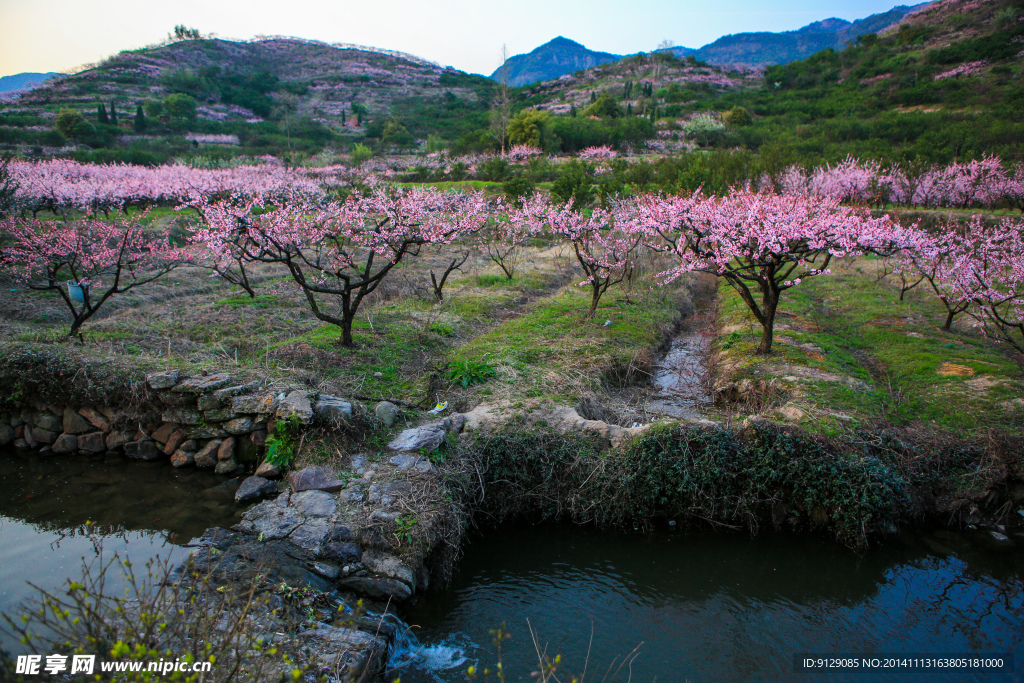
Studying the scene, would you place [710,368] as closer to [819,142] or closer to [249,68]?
[819,142]

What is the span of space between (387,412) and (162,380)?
320 centimetres

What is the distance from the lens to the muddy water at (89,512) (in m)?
5.38

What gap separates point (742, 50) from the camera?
522 ft

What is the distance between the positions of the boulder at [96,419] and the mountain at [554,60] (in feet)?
554

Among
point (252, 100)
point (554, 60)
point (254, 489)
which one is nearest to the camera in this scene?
point (254, 489)

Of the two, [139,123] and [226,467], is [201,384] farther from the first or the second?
[139,123]

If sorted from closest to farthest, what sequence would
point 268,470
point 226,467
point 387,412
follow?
point 268,470 → point 226,467 → point 387,412

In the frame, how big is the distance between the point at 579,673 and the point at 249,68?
3788 inches

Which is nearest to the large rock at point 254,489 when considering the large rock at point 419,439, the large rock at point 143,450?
the large rock at point 419,439

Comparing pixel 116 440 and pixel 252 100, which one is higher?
pixel 252 100

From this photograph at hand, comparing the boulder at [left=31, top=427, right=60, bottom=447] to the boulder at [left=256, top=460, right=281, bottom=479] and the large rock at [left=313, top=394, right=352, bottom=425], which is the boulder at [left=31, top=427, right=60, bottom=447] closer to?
the boulder at [left=256, top=460, right=281, bottom=479]

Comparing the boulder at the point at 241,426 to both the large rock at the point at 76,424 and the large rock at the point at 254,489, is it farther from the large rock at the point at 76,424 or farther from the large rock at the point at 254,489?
the large rock at the point at 76,424

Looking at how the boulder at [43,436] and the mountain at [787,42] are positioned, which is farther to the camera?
the mountain at [787,42]

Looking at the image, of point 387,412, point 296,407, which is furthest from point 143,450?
point 387,412
